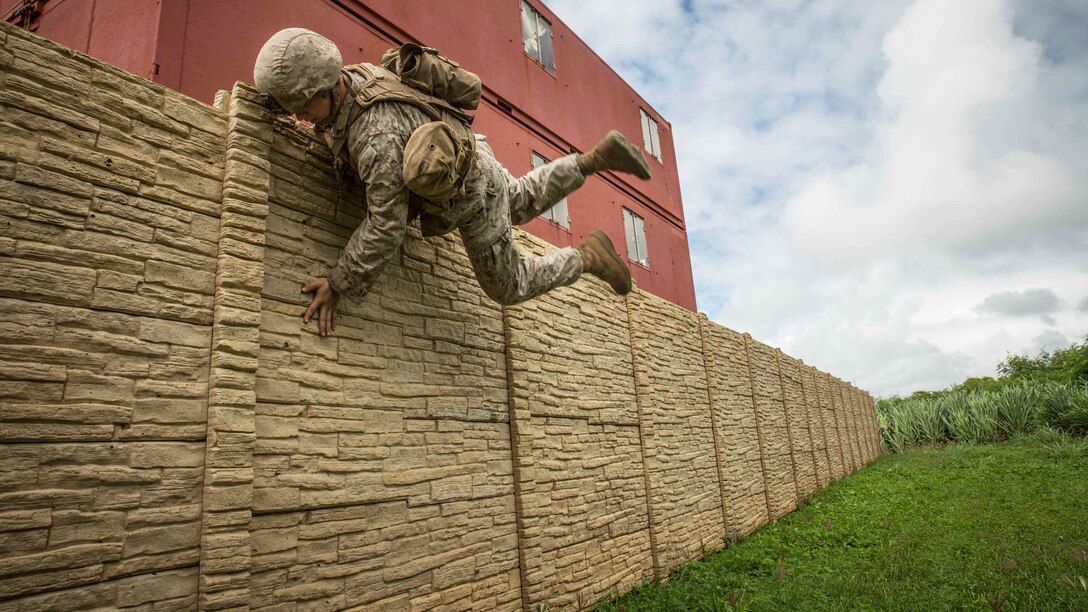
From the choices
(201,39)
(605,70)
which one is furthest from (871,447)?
(201,39)

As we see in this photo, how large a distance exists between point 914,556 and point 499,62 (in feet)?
25.0

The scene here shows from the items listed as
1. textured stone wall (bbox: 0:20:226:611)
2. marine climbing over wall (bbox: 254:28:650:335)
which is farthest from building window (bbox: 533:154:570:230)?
textured stone wall (bbox: 0:20:226:611)

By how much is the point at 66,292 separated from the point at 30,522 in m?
0.84

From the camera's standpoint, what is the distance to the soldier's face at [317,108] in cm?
308

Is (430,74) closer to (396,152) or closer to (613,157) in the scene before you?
(396,152)

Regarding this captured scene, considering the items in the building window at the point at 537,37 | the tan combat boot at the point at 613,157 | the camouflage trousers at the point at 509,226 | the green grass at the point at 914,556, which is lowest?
the green grass at the point at 914,556

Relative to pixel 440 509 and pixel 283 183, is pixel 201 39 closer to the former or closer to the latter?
pixel 283 183

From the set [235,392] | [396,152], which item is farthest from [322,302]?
[396,152]

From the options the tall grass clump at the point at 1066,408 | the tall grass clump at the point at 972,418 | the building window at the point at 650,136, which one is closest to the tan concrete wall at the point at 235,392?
the building window at the point at 650,136

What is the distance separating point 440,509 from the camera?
12.1 ft

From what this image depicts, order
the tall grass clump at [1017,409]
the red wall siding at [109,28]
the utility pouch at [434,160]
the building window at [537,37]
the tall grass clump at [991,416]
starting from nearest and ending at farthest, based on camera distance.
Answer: the utility pouch at [434,160] < the red wall siding at [109,28] < the building window at [537,37] < the tall grass clump at [991,416] < the tall grass clump at [1017,409]

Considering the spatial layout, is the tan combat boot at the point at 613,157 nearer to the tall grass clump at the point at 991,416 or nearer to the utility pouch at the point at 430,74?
the utility pouch at the point at 430,74

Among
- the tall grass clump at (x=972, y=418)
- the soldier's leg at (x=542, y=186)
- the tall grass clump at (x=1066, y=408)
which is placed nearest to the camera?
the soldier's leg at (x=542, y=186)

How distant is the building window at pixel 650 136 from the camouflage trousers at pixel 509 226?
348 inches
